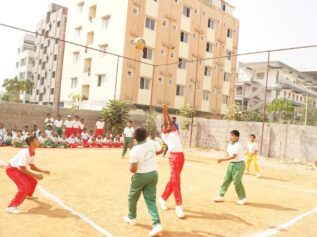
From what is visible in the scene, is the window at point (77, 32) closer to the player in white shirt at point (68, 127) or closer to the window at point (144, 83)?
the window at point (144, 83)

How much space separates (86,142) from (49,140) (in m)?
2.58

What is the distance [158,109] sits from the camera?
3572 cm

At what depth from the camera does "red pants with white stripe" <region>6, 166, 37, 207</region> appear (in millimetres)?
6426

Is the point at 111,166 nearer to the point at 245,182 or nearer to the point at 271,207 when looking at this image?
the point at 245,182

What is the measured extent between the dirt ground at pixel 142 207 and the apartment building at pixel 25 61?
56.4 metres

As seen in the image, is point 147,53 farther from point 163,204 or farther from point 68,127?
point 163,204

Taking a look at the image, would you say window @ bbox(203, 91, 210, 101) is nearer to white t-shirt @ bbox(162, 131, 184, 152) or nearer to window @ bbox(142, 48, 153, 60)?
window @ bbox(142, 48, 153, 60)

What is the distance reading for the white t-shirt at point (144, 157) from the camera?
571 cm

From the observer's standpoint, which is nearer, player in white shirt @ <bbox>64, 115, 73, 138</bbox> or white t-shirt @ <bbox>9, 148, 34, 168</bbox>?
white t-shirt @ <bbox>9, 148, 34, 168</bbox>

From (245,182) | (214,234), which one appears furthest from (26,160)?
(245,182)

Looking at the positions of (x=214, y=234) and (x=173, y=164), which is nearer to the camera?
(x=214, y=234)

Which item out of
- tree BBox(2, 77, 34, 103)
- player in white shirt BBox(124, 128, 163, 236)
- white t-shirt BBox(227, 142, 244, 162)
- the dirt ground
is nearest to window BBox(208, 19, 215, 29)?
tree BBox(2, 77, 34, 103)

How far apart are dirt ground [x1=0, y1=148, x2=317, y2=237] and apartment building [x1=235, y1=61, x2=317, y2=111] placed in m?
55.5

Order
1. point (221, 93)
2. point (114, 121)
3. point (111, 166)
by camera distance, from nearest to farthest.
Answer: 1. point (111, 166)
2. point (114, 121)
3. point (221, 93)
